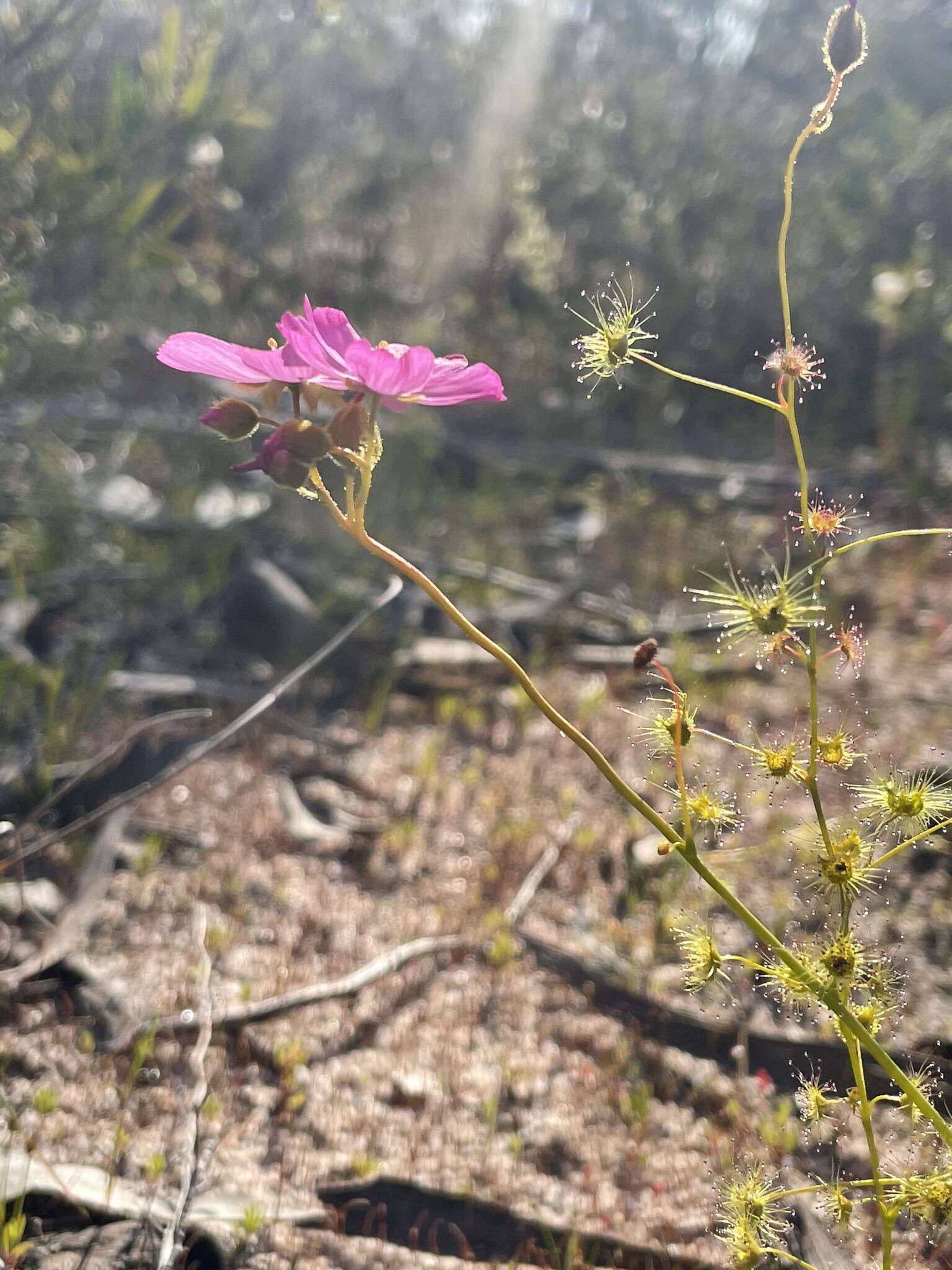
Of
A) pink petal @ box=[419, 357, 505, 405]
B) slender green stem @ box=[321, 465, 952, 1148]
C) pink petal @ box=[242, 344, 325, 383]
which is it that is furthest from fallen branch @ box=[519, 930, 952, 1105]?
pink petal @ box=[242, 344, 325, 383]

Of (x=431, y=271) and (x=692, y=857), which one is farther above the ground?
(x=431, y=271)

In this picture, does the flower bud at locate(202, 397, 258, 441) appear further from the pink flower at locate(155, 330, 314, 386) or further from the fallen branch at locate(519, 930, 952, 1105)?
the fallen branch at locate(519, 930, 952, 1105)

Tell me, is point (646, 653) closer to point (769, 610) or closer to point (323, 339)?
point (769, 610)

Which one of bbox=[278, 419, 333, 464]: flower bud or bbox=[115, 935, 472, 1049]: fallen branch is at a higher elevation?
bbox=[278, 419, 333, 464]: flower bud

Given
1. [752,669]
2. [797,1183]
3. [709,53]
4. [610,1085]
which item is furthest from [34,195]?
[709,53]

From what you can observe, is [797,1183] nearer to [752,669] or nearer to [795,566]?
[752,669]

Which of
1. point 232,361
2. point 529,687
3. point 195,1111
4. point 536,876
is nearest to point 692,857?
point 529,687
